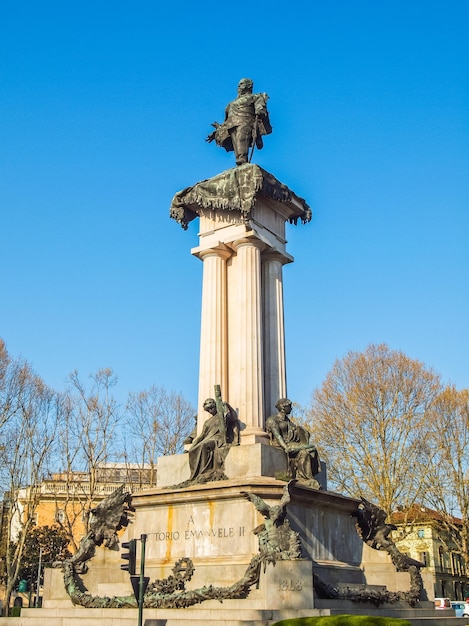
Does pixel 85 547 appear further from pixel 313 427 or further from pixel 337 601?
pixel 313 427

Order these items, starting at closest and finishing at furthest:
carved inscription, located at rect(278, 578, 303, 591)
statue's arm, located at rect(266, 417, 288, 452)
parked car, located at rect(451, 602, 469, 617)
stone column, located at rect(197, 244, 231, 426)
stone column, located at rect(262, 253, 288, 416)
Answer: carved inscription, located at rect(278, 578, 303, 591) < statue's arm, located at rect(266, 417, 288, 452) < stone column, located at rect(197, 244, 231, 426) < stone column, located at rect(262, 253, 288, 416) < parked car, located at rect(451, 602, 469, 617)

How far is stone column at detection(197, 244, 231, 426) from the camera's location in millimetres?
19125

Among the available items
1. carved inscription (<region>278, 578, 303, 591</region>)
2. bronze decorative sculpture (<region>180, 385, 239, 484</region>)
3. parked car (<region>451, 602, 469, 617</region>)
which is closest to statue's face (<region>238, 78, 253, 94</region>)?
bronze decorative sculpture (<region>180, 385, 239, 484</region>)

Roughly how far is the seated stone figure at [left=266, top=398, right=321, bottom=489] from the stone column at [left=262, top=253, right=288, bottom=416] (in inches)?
49.8

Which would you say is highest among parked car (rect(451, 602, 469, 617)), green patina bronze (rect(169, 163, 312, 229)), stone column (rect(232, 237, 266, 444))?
green patina bronze (rect(169, 163, 312, 229))

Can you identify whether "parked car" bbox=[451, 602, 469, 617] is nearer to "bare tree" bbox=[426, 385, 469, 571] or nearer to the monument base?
"bare tree" bbox=[426, 385, 469, 571]

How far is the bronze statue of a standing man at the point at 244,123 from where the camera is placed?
21938 mm

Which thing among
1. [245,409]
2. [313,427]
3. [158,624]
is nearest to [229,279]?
[245,409]

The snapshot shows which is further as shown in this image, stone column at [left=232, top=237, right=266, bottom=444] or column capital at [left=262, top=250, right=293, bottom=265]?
column capital at [left=262, top=250, right=293, bottom=265]

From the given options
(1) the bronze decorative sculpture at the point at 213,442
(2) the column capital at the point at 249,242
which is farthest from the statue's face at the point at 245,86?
(1) the bronze decorative sculpture at the point at 213,442

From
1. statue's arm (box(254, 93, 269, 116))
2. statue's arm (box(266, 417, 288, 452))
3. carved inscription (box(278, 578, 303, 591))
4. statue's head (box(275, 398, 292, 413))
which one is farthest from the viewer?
statue's arm (box(254, 93, 269, 116))

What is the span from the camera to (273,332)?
20.2 meters

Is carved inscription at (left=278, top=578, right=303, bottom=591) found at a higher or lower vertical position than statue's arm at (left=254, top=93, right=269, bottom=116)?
lower

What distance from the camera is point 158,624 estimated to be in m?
13.3
